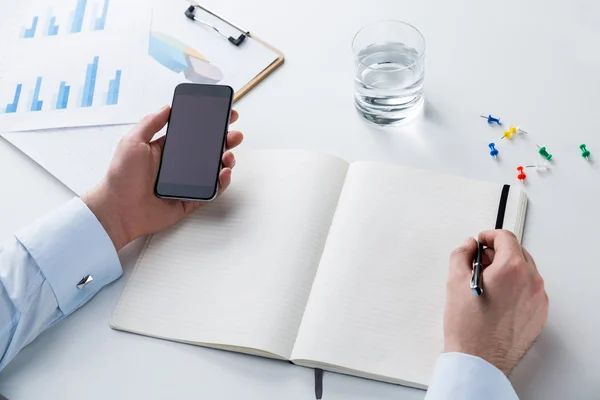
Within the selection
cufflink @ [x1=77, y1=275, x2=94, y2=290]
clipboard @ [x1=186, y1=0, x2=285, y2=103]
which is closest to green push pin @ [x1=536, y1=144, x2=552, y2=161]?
clipboard @ [x1=186, y1=0, x2=285, y2=103]

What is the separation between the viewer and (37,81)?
4.10 feet

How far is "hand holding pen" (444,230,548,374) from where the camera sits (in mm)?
849

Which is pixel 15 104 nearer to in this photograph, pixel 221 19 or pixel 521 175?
pixel 221 19

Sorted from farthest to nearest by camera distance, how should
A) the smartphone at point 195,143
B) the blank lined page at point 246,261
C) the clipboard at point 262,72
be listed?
the clipboard at point 262,72, the smartphone at point 195,143, the blank lined page at point 246,261

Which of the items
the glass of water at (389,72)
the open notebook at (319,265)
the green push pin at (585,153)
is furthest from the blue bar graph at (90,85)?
the green push pin at (585,153)

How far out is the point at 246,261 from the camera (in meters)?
0.97

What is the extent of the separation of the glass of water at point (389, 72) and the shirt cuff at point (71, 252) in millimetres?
448

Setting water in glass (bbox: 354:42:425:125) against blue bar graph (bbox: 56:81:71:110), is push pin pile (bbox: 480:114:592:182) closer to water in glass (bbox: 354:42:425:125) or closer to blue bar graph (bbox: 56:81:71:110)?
water in glass (bbox: 354:42:425:125)

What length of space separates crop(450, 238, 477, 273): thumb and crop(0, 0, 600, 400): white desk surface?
108 mm

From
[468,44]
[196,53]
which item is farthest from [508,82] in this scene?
[196,53]

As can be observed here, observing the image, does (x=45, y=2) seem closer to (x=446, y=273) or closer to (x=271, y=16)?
(x=271, y=16)

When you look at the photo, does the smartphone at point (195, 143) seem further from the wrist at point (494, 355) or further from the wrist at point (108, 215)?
the wrist at point (494, 355)

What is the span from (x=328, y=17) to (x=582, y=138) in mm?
481

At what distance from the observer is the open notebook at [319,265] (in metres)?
0.88
